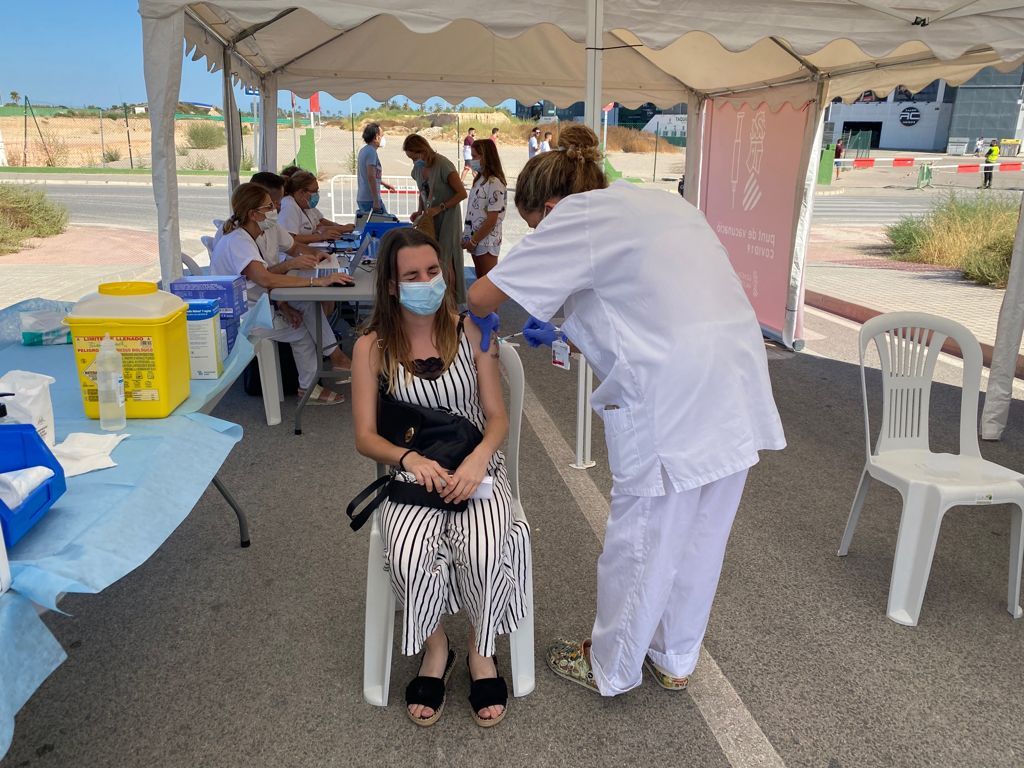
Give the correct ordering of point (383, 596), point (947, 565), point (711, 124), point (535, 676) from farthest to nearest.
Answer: point (711, 124) < point (947, 565) < point (535, 676) < point (383, 596)

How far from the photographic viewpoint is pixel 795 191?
676 cm

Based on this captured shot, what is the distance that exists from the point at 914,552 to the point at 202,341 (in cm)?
259

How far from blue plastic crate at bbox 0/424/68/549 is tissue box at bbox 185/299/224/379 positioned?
1.04m

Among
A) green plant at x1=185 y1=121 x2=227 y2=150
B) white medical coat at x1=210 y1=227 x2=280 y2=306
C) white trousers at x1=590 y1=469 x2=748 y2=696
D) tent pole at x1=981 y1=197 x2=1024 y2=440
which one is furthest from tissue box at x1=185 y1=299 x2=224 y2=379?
green plant at x1=185 y1=121 x2=227 y2=150

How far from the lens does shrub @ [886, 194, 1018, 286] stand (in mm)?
9916

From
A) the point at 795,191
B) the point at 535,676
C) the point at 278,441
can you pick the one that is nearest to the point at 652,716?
the point at 535,676

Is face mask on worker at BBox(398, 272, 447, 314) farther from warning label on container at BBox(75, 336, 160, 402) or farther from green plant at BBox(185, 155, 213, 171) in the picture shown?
green plant at BBox(185, 155, 213, 171)

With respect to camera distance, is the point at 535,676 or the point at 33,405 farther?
the point at 535,676

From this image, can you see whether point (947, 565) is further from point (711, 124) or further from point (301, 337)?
point (711, 124)

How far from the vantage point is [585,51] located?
18.2ft

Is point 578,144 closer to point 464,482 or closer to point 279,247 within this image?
point 464,482

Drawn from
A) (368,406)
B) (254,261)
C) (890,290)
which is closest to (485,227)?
(254,261)

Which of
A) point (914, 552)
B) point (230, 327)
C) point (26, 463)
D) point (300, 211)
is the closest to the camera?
point (26, 463)

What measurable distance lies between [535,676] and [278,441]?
8.62ft
